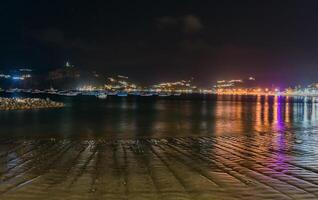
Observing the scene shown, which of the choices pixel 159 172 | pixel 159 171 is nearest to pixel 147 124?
pixel 159 171

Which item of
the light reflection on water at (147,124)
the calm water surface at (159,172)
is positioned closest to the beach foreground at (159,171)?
the calm water surface at (159,172)

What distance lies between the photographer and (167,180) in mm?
11500

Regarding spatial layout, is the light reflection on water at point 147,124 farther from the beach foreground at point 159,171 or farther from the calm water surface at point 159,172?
the beach foreground at point 159,171

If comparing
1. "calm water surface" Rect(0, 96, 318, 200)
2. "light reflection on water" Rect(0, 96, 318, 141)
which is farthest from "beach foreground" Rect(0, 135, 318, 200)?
"light reflection on water" Rect(0, 96, 318, 141)

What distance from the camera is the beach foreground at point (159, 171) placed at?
10.1m

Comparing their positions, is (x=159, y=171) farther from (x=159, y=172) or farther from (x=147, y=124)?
(x=147, y=124)

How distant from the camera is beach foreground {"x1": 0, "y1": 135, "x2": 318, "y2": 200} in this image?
10.1 meters

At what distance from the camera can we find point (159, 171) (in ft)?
42.3

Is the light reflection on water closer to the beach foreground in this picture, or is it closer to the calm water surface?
the calm water surface

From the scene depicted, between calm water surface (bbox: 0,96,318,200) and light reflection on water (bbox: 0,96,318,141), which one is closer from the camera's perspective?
calm water surface (bbox: 0,96,318,200)

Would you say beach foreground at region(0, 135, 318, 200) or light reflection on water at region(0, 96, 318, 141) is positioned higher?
beach foreground at region(0, 135, 318, 200)

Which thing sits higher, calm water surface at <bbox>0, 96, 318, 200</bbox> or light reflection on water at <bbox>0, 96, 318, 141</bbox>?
calm water surface at <bbox>0, 96, 318, 200</bbox>

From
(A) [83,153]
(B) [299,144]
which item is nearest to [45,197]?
(A) [83,153]

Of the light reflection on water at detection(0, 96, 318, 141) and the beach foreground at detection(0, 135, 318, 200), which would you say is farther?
the light reflection on water at detection(0, 96, 318, 141)
